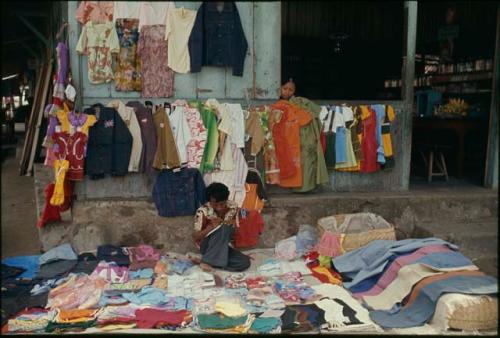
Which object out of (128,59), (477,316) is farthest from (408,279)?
(128,59)

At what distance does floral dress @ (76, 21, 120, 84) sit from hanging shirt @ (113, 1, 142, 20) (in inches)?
6.3

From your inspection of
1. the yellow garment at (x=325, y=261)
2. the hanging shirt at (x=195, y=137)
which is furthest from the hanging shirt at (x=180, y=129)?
the yellow garment at (x=325, y=261)

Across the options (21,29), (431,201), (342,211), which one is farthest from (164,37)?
(21,29)

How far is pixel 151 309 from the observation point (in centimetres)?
410

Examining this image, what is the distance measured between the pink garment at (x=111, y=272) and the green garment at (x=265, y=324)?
1610 mm

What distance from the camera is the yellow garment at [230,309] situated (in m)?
4.00

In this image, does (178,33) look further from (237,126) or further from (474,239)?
(474,239)

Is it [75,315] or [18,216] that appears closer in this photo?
[75,315]

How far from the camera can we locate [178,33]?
554cm

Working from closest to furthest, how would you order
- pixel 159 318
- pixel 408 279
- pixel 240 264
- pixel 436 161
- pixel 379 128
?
pixel 159 318
pixel 408 279
pixel 240 264
pixel 379 128
pixel 436 161

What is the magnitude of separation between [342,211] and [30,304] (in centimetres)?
367

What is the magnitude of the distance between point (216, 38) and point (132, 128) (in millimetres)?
1474

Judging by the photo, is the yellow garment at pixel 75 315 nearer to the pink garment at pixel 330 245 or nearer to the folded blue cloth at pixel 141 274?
the folded blue cloth at pixel 141 274

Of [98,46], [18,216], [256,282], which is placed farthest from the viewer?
[18,216]
